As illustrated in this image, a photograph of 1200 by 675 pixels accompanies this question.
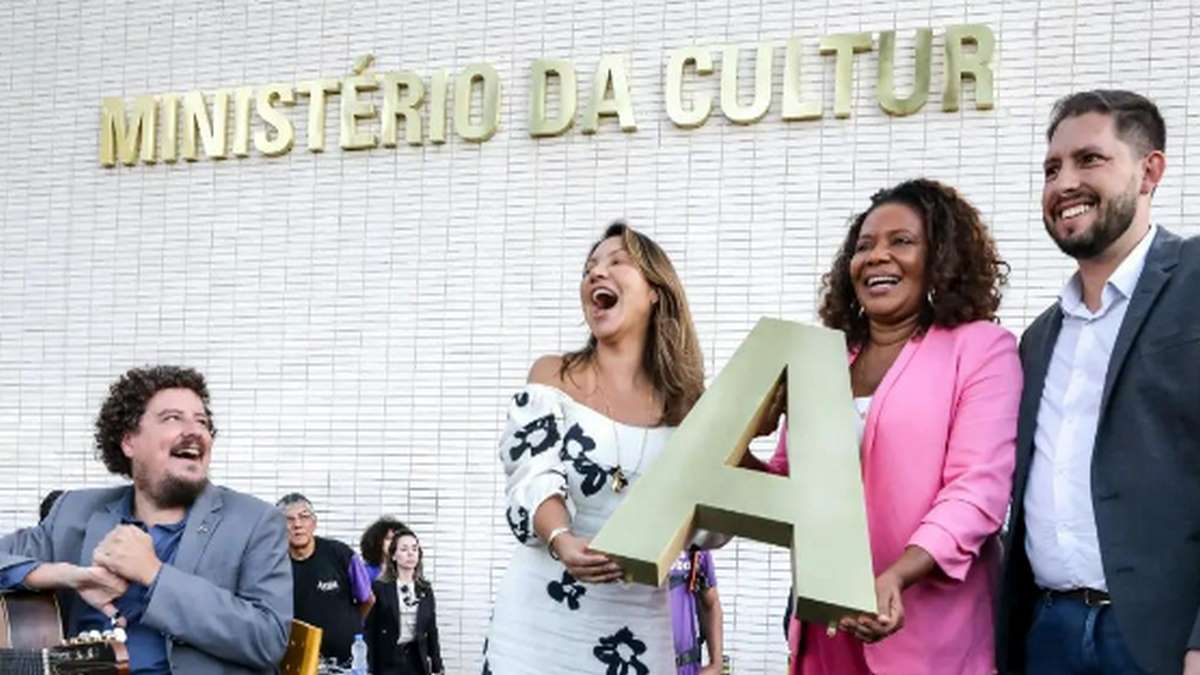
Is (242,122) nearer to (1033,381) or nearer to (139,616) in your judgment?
(139,616)

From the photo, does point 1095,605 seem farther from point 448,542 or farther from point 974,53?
point 448,542

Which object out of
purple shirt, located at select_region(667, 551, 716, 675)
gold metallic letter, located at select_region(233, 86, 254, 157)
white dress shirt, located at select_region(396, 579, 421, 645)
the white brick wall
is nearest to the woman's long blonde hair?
purple shirt, located at select_region(667, 551, 716, 675)

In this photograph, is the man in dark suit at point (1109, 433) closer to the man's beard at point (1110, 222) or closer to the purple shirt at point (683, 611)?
the man's beard at point (1110, 222)

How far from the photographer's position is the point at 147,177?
26.5 ft

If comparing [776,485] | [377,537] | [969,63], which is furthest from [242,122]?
[776,485]

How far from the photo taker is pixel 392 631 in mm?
7078

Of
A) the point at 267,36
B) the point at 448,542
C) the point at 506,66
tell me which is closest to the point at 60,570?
the point at 448,542

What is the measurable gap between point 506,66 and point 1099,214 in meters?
5.20

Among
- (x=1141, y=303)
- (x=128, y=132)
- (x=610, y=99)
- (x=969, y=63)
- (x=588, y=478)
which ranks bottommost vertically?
(x=588, y=478)

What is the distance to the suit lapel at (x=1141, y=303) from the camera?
2.33 metres

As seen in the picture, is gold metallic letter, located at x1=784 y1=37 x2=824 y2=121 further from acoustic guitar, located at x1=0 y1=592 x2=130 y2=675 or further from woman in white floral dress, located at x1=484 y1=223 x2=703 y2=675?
acoustic guitar, located at x1=0 y1=592 x2=130 y2=675

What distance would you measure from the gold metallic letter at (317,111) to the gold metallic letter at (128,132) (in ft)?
3.41

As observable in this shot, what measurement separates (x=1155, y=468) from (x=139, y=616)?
2.30 metres

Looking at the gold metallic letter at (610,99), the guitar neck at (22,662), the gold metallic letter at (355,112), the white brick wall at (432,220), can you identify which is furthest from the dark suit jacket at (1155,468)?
the gold metallic letter at (355,112)
